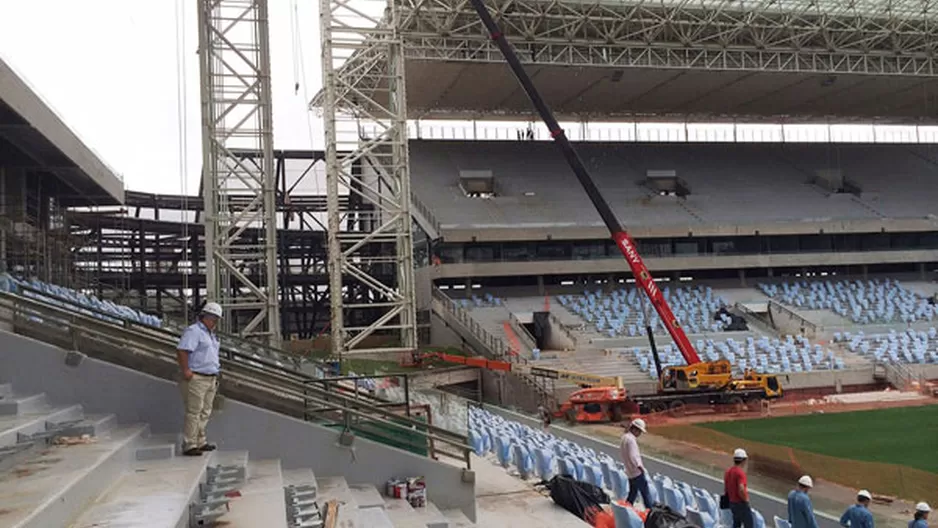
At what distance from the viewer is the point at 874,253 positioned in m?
43.1

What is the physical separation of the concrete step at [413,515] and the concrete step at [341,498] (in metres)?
0.46

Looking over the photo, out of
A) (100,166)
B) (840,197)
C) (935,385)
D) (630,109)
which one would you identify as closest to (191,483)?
(100,166)

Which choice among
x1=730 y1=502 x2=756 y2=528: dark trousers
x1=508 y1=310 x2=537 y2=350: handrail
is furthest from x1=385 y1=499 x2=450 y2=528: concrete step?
x1=508 y1=310 x2=537 y2=350: handrail

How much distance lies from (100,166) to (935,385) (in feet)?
91.1

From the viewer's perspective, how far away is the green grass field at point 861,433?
16.6m

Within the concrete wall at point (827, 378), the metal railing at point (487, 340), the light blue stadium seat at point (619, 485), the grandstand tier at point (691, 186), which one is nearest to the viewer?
the light blue stadium seat at point (619, 485)

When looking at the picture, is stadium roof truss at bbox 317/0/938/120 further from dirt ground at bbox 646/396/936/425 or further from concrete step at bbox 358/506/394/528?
concrete step at bbox 358/506/394/528

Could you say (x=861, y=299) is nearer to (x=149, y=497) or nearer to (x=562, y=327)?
(x=562, y=327)

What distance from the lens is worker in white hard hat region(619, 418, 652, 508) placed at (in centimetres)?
966

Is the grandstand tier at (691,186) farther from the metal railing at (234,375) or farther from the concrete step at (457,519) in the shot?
the concrete step at (457,519)

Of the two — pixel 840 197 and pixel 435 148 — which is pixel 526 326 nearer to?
pixel 435 148

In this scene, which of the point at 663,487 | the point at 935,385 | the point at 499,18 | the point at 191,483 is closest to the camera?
the point at 191,483

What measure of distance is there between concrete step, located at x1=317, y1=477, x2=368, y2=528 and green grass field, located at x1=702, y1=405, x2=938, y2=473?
11.8 m

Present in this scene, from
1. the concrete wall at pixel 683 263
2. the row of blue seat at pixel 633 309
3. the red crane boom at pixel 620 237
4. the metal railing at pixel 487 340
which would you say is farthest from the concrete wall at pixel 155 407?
the concrete wall at pixel 683 263
